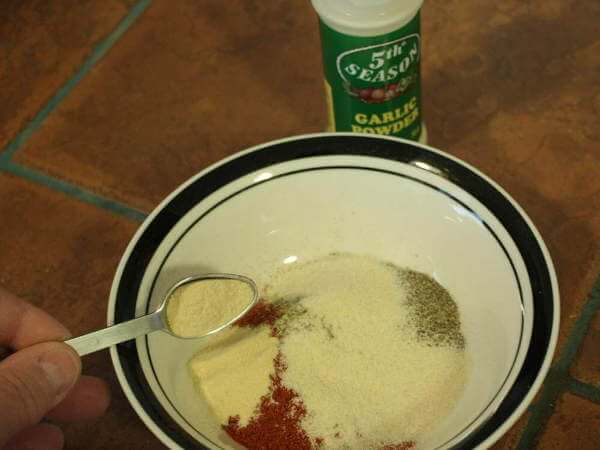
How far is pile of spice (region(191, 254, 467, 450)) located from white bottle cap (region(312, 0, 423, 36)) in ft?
0.68

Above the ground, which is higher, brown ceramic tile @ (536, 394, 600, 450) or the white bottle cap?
the white bottle cap

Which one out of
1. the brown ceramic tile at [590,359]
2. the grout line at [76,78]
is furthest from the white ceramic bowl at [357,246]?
the grout line at [76,78]

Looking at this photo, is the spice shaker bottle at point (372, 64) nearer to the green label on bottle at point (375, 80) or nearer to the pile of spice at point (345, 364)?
the green label on bottle at point (375, 80)

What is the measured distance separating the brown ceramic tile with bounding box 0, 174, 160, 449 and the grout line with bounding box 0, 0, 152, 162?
46 mm

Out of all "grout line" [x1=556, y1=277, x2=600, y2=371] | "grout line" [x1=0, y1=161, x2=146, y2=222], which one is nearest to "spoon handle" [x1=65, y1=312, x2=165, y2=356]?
"grout line" [x1=0, y1=161, x2=146, y2=222]

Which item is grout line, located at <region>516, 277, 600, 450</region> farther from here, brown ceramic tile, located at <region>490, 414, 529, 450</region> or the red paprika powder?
the red paprika powder

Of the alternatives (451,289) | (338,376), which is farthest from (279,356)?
(451,289)

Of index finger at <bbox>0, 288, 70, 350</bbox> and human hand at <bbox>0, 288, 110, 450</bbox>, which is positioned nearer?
human hand at <bbox>0, 288, 110, 450</bbox>

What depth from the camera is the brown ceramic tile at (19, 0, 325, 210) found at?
0.81 meters

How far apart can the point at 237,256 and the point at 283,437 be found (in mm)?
177

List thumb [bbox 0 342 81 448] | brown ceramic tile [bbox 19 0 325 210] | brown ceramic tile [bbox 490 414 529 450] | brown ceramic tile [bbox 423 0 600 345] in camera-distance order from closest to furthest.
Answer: thumb [bbox 0 342 81 448]
brown ceramic tile [bbox 490 414 529 450]
brown ceramic tile [bbox 423 0 600 345]
brown ceramic tile [bbox 19 0 325 210]

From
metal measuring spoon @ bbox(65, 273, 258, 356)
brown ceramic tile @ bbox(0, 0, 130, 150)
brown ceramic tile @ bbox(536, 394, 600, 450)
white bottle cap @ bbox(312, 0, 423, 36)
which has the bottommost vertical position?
brown ceramic tile @ bbox(536, 394, 600, 450)

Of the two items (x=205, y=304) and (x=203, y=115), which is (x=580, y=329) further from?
(x=203, y=115)

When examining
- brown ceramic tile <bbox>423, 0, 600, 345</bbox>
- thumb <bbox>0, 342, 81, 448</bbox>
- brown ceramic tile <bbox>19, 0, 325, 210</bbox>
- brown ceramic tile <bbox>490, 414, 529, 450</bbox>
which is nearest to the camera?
thumb <bbox>0, 342, 81, 448</bbox>
